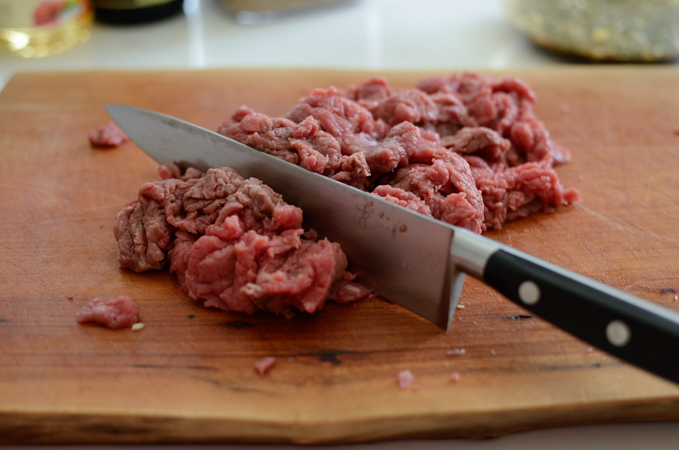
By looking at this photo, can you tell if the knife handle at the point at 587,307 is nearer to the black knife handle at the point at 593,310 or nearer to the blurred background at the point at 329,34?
the black knife handle at the point at 593,310

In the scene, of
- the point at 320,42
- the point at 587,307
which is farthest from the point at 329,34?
the point at 587,307

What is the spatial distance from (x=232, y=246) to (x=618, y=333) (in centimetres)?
174

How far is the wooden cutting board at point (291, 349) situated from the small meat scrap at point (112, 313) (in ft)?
0.17

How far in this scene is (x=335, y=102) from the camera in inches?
132

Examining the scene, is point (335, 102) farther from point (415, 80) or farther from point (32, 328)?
point (32, 328)

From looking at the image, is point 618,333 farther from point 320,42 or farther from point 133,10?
point 133,10

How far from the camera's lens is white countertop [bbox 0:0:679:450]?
233 inches

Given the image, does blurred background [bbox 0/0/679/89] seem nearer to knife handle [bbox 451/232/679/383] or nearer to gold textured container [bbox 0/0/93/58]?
gold textured container [bbox 0/0/93/58]

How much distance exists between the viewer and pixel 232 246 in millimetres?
2781

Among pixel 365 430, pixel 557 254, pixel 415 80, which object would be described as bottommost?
pixel 365 430

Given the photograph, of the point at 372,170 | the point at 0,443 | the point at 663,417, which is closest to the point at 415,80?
the point at 372,170

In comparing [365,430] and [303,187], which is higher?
[303,187]

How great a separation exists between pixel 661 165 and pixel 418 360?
2505mm

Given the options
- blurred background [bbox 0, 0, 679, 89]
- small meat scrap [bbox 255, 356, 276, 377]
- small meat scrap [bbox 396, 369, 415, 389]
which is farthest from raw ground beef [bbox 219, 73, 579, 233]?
blurred background [bbox 0, 0, 679, 89]
